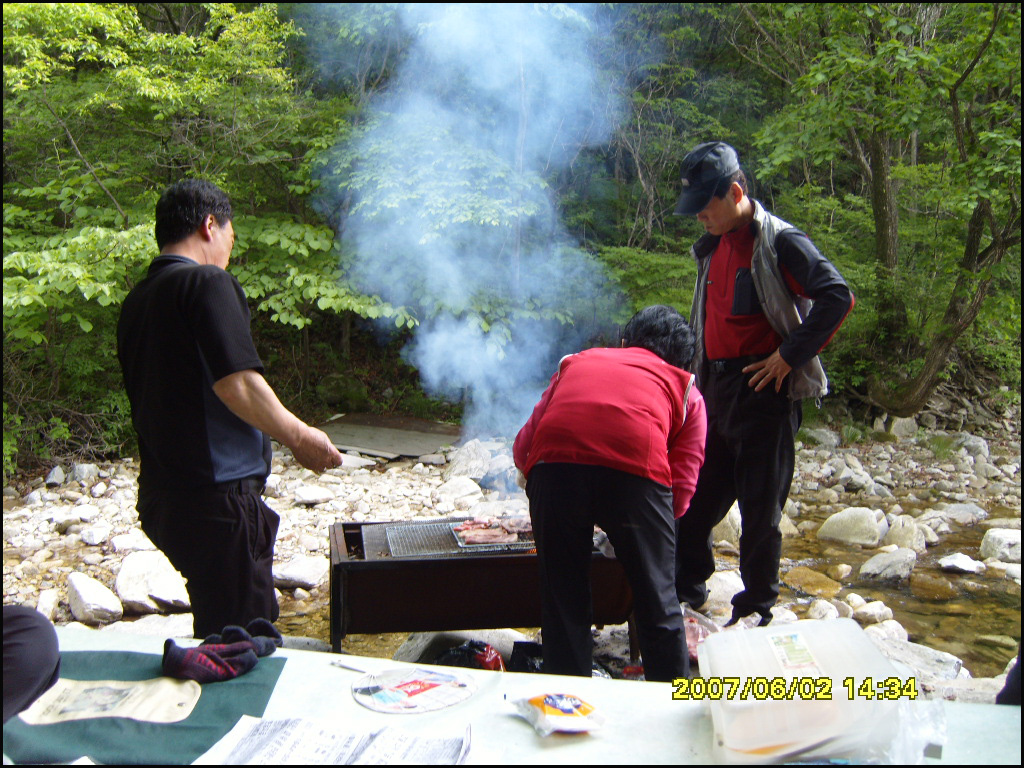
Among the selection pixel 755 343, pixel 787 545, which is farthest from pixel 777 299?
pixel 787 545

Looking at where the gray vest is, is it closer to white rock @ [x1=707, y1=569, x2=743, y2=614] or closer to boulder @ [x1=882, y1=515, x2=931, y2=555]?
white rock @ [x1=707, y1=569, x2=743, y2=614]

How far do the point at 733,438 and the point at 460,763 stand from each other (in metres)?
2.20

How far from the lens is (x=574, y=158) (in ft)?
35.7

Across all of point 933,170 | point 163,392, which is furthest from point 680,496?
point 933,170

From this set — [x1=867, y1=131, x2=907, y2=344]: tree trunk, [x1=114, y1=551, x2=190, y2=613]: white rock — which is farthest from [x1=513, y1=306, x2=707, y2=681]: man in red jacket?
[x1=867, y1=131, x2=907, y2=344]: tree trunk

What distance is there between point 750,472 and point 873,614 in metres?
1.59

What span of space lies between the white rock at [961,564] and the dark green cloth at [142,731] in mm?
4770

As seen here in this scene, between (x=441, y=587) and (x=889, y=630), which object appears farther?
(x=889, y=630)

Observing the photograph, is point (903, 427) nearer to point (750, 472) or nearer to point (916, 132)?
point (916, 132)

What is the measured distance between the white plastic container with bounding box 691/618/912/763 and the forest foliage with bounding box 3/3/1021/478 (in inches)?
224

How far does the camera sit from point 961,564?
5000 mm

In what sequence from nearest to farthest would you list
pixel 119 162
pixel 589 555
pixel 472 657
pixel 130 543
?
pixel 589 555, pixel 472 657, pixel 130 543, pixel 119 162

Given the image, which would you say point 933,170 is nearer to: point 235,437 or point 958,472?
point 958,472

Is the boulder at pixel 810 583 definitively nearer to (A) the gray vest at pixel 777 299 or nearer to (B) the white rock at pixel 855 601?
(B) the white rock at pixel 855 601
